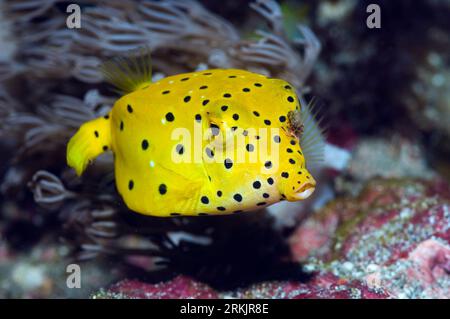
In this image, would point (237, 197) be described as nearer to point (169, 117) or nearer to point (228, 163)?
point (228, 163)

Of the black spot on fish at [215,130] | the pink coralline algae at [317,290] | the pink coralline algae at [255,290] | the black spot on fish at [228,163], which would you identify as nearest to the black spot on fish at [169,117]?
the black spot on fish at [215,130]

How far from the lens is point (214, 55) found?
11.3 feet

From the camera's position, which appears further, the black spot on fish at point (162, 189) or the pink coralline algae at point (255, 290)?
the pink coralline algae at point (255, 290)

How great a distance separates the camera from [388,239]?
3.17 metres

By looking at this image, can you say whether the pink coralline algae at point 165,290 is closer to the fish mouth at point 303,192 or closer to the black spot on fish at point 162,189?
the black spot on fish at point 162,189

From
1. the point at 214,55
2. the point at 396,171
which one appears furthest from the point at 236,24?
the point at 396,171

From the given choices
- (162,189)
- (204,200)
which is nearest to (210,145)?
(204,200)

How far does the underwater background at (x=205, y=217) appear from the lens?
9.95 feet

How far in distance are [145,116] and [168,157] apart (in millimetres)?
300

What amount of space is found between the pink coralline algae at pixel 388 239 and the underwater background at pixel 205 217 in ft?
0.04

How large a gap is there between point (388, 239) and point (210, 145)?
1735 mm

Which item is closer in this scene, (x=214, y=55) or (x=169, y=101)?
(x=169, y=101)
